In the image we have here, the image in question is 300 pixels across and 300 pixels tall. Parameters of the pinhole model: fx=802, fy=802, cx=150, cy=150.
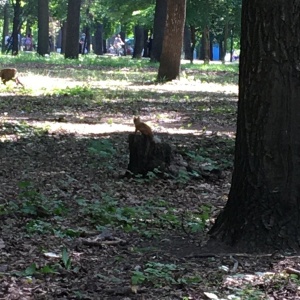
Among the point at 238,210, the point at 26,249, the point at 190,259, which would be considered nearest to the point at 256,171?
the point at 238,210

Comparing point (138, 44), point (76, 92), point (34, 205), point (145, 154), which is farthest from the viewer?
point (138, 44)

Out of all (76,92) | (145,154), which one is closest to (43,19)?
(76,92)

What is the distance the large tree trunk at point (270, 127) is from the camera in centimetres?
532

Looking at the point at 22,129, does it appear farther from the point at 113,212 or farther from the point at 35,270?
the point at 35,270

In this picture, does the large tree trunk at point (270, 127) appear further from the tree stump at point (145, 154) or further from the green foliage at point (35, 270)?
the tree stump at point (145, 154)

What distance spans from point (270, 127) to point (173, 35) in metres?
16.4

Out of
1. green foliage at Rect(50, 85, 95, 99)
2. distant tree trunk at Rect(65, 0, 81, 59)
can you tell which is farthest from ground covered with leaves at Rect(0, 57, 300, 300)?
distant tree trunk at Rect(65, 0, 81, 59)

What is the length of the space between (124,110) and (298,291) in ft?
35.2

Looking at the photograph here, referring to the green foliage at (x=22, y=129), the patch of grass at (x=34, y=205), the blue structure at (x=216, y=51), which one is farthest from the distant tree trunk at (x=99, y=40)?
the patch of grass at (x=34, y=205)

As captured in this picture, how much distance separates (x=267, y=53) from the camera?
5344mm

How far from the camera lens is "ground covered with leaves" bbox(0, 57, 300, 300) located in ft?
15.3

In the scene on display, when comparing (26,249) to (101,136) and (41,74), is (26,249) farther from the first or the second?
(41,74)

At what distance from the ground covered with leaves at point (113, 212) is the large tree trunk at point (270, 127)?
0.23 metres

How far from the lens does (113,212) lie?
6809mm
